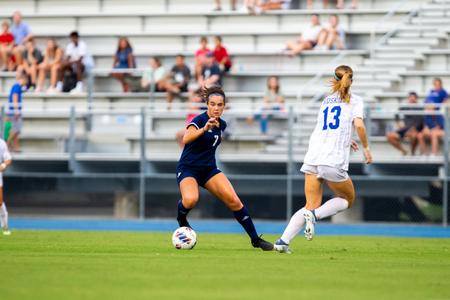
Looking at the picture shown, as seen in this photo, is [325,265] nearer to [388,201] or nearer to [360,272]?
[360,272]

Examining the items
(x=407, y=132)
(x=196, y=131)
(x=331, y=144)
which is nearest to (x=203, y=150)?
(x=196, y=131)

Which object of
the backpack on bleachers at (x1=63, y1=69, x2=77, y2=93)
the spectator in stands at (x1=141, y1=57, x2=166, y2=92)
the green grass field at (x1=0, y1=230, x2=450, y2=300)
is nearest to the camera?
the green grass field at (x1=0, y1=230, x2=450, y2=300)

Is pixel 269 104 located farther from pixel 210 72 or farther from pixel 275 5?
pixel 275 5

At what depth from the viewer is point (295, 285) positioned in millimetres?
10188

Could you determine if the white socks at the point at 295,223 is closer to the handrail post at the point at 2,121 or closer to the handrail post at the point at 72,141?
the handrail post at the point at 72,141

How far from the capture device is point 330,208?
1423 cm

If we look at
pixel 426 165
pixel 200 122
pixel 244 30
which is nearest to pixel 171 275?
pixel 200 122

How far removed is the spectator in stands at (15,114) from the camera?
27106 mm

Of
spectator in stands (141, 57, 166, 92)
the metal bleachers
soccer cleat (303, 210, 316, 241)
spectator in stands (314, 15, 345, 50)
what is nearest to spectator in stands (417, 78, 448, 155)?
the metal bleachers

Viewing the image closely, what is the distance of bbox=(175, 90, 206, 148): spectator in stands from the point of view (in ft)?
87.8

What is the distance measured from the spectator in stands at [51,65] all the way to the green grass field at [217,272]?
1324 centimetres

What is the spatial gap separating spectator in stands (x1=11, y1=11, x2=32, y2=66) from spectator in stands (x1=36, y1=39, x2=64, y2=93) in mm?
Answer: 875

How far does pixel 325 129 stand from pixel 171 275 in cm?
381

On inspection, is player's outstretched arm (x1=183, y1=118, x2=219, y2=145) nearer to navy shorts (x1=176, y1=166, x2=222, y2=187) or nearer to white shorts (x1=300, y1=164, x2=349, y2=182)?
navy shorts (x1=176, y1=166, x2=222, y2=187)
